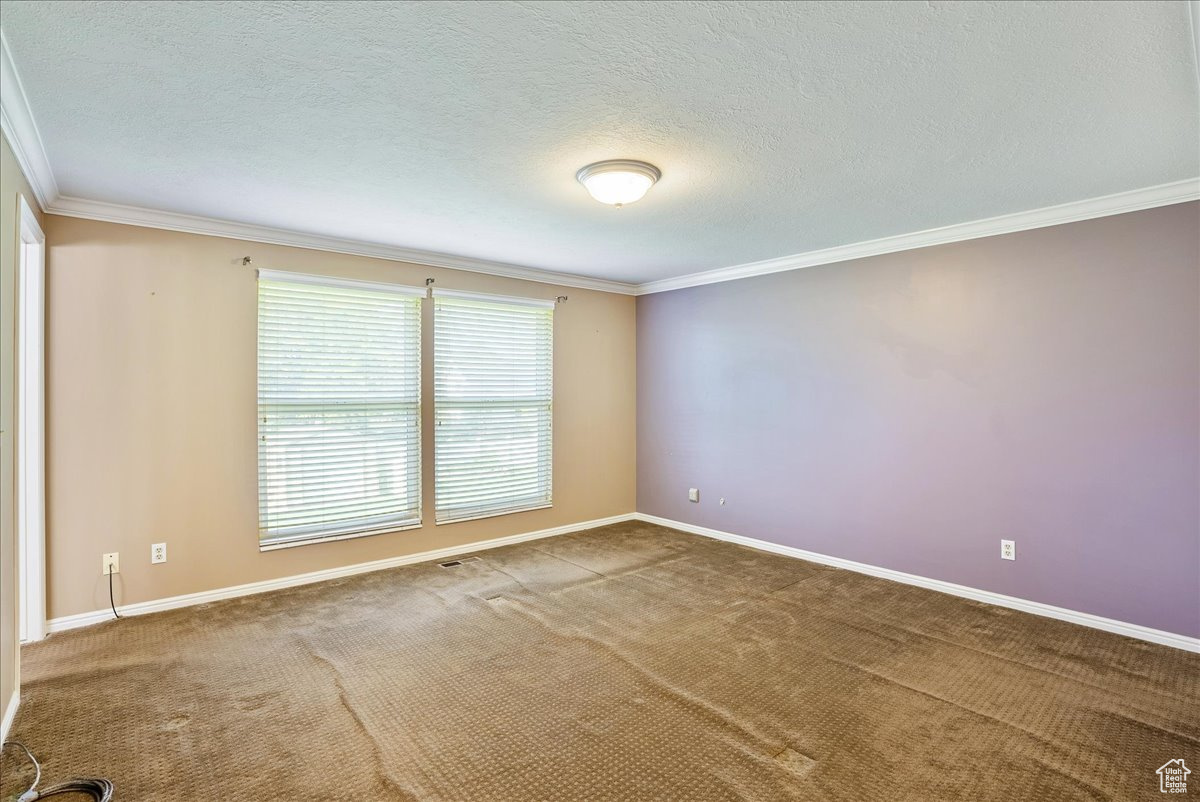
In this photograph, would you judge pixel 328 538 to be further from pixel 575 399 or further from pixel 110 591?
pixel 575 399

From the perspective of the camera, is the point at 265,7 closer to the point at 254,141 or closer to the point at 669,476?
the point at 254,141

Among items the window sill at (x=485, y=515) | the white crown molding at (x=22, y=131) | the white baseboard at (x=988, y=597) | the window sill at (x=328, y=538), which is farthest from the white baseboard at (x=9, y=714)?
the white baseboard at (x=988, y=597)

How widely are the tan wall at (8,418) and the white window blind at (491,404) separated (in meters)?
2.49

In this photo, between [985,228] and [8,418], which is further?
[985,228]

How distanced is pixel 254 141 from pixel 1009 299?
13.8 feet

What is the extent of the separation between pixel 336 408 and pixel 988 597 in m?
4.58

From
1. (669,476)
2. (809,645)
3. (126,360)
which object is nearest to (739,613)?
(809,645)

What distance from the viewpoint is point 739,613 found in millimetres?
3387

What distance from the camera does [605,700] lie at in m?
2.42

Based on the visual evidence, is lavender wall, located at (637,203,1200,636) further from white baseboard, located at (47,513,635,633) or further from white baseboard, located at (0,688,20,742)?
white baseboard, located at (0,688,20,742)

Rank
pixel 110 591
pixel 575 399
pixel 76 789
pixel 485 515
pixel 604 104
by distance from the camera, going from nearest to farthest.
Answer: pixel 76 789
pixel 604 104
pixel 110 591
pixel 485 515
pixel 575 399

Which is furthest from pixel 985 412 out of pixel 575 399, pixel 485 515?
pixel 485 515

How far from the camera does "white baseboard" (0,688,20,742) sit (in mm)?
2059

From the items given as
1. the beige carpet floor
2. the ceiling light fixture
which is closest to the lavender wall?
the beige carpet floor
